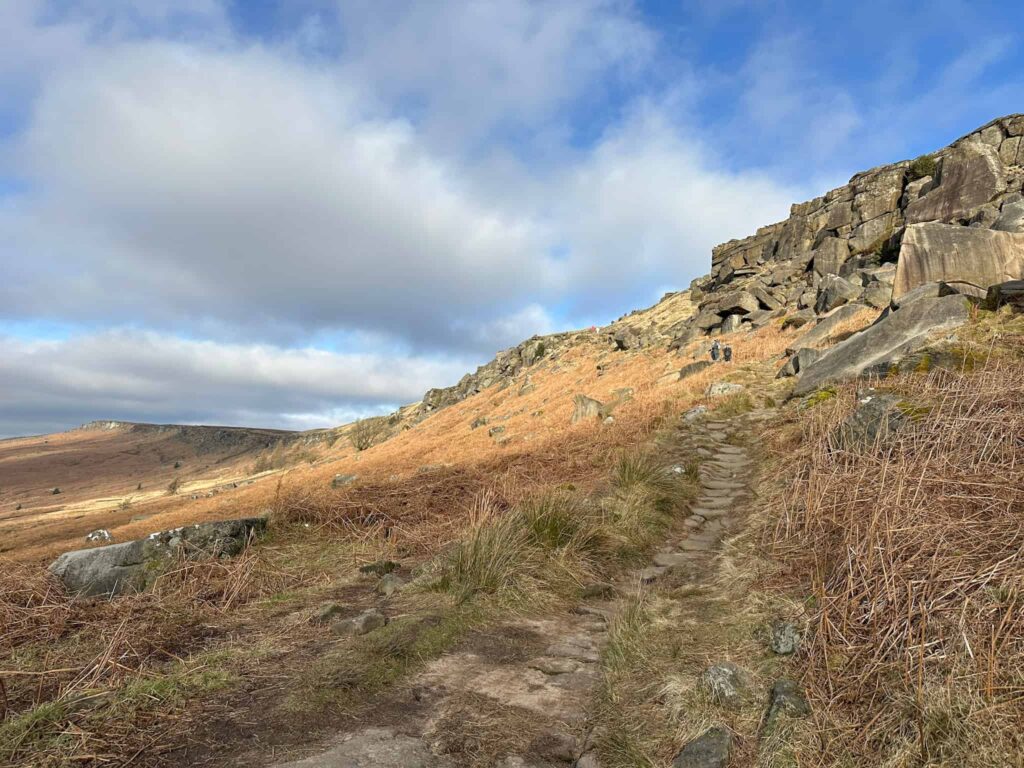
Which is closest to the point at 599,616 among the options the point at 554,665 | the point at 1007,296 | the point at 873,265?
the point at 554,665

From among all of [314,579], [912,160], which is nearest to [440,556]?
[314,579]

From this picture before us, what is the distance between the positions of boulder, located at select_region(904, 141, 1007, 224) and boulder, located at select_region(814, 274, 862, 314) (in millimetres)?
7310

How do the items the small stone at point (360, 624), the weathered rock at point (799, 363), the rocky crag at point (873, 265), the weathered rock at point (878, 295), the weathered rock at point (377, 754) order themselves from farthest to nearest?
the weathered rock at point (878, 295)
the weathered rock at point (799, 363)
the rocky crag at point (873, 265)
the small stone at point (360, 624)
the weathered rock at point (377, 754)

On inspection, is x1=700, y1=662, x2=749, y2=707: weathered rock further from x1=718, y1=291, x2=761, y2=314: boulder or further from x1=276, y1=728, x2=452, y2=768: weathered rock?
x1=718, y1=291, x2=761, y2=314: boulder

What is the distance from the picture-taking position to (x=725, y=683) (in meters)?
3.21

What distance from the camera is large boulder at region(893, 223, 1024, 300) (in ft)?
45.1

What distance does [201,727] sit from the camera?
2.91 m

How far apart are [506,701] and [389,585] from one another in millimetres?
2301

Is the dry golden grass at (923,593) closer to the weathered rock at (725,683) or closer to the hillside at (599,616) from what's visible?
the hillside at (599,616)

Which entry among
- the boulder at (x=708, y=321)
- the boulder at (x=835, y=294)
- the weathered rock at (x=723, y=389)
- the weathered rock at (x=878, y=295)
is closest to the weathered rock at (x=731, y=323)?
the boulder at (x=708, y=321)

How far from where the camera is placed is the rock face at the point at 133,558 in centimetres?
488

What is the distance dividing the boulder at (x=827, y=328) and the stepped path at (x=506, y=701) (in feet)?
50.2

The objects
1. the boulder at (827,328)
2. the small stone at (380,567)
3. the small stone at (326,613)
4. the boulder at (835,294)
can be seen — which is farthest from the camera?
the boulder at (835,294)

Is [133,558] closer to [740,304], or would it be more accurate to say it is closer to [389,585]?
[389,585]
